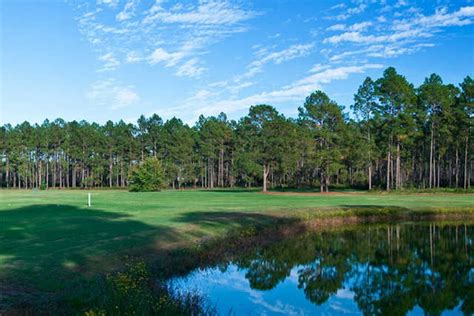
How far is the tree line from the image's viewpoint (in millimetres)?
75438

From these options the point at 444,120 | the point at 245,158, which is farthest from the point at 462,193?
the point at 245,158

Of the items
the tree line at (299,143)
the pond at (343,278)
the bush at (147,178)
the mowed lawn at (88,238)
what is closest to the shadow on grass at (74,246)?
the mowed lawn at (88,238)

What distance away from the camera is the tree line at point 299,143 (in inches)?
2970

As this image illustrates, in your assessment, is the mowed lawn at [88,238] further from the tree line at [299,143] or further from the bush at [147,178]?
the bush at [147,178]

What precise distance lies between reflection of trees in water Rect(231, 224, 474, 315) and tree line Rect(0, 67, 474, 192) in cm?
4921

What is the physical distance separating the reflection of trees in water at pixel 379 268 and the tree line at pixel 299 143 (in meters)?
49.2

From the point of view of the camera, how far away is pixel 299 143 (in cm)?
9081

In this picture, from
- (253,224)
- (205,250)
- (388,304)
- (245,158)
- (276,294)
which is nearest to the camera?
(388,304)

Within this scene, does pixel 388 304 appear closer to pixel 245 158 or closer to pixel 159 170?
pixel 245 158

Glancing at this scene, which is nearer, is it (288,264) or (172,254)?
(172,254)

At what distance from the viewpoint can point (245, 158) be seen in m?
88.8

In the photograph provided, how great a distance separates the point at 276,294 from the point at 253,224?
1198 centimetres

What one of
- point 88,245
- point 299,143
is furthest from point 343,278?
point 299,143

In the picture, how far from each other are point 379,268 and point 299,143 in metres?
71.9
